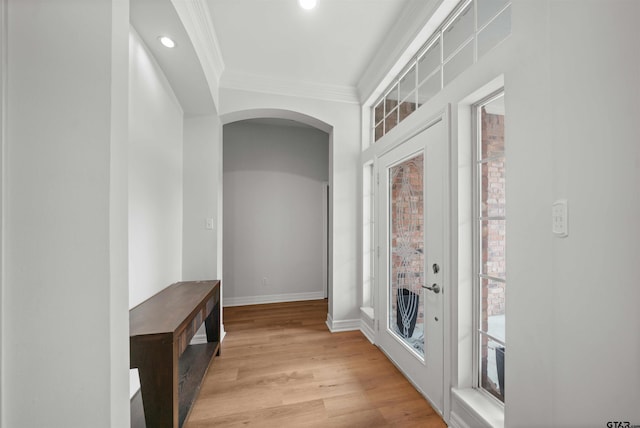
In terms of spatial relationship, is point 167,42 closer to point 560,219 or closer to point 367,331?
point 560,219

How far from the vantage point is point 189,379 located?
1.79 metres

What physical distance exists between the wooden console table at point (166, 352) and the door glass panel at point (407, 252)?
5.16 ft

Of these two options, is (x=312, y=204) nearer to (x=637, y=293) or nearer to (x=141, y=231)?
(x=141, y=231)

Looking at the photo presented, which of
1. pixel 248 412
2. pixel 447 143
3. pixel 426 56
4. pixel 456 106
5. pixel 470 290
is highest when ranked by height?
pixel 426 56

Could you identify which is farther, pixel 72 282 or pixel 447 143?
pixel 447 143

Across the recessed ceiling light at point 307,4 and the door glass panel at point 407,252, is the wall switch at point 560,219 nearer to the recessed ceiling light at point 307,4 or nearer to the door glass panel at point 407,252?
the door glass panel at point 407,252

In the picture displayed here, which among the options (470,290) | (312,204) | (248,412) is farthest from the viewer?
(312,204)

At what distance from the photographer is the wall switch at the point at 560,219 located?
889mm

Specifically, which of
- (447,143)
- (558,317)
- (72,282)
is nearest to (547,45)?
(447,143)

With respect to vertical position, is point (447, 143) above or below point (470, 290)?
above

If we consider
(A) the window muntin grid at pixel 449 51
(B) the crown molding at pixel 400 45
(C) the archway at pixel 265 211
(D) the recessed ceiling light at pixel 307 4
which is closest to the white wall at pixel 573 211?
(A) the window muntin grid at pixel 449 51

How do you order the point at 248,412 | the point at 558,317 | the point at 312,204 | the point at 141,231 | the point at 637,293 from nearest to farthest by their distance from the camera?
the point at 637,293 → the point at 558,317 → the point at 248,412 → the point at 141,231 → the point at 312,204

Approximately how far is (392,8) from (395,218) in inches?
61.5

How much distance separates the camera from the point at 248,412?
1.62m
